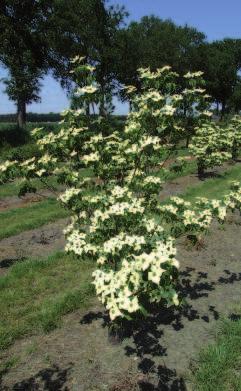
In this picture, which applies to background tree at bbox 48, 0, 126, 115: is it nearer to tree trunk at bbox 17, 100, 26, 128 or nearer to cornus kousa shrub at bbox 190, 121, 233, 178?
tree trunk at bbox 17, 100, 26, 128

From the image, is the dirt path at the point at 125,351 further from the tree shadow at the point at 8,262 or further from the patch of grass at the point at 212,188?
the patch of grass at the point at 212,188

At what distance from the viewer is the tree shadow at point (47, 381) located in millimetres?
7617

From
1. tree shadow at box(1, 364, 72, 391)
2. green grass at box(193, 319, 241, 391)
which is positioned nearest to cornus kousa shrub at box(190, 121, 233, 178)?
green grass at box(193, 319, 241, 391)

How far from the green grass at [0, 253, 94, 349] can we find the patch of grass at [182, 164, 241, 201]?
9687 millimetres

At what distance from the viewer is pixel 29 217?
1789cm

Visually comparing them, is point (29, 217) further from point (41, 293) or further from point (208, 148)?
point (208, 148)

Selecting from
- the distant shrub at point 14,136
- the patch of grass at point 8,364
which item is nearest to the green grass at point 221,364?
the patch of grass at point 8,364

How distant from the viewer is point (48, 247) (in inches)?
567

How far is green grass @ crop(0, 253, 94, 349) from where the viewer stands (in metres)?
9.58

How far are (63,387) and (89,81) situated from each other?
6.23 m

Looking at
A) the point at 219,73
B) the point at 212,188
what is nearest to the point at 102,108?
the point at 212,188

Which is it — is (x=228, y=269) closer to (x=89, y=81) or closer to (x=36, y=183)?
(x=89, y=81)

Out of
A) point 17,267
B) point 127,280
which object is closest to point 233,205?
point 127,280

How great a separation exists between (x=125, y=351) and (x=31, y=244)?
7.13m
